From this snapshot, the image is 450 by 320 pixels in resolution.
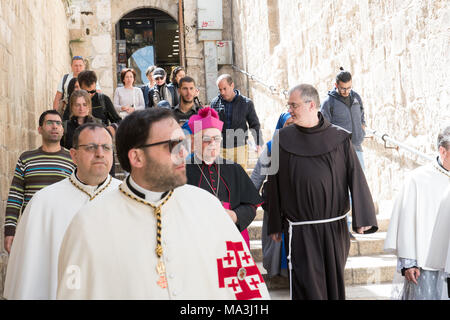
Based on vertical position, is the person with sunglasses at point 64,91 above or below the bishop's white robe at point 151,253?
above

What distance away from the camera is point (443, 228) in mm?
3680

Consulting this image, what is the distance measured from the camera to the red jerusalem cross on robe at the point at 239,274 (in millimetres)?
2281

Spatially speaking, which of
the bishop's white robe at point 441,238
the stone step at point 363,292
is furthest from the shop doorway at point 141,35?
the bishop's white robe at point 441,238

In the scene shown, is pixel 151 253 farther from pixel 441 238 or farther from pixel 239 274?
pixel 441 238

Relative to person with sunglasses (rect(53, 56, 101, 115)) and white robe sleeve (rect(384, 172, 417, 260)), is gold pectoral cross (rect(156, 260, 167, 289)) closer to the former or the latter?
white robe sleeve (rect(384, 172, 417, 260))

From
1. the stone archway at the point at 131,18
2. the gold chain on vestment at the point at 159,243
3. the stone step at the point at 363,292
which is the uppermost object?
the stone archway at the point at 131,18

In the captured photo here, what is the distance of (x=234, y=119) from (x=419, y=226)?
2.97 m

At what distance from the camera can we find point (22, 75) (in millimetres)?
6395

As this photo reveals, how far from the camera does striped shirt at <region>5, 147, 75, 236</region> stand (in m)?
4.42

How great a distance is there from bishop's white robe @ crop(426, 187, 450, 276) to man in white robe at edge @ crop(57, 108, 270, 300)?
1806 mm

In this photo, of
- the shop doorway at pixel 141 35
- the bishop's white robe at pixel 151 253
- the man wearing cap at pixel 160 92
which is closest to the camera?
the bishop's white robe at pixel 151 253

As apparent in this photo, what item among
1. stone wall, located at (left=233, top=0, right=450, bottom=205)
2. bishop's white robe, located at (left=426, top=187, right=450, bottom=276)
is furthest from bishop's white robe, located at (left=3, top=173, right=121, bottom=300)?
stone wall, located at (left=233, top=0, right=450, bottom=205)

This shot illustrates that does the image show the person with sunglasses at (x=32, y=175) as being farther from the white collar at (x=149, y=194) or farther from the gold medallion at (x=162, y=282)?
the gold medallion at (x=162, y=282)

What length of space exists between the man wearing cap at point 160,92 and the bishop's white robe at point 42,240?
14.0 ft
